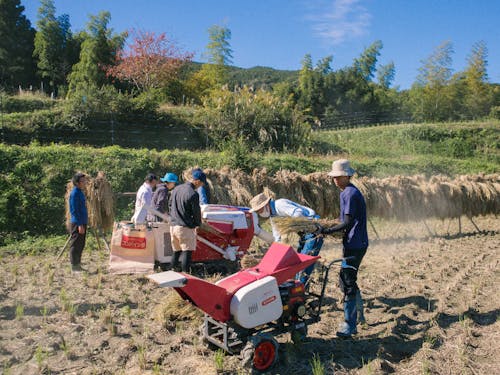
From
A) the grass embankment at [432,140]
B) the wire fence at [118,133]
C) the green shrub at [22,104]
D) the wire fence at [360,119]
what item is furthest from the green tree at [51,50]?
the wire fence at [360,119]

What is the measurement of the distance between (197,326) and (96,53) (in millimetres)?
24509

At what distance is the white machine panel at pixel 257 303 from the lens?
409cm

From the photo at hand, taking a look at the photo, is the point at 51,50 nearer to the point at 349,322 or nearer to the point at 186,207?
the point at 186,207

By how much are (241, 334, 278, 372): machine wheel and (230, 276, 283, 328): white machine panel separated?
140 mm

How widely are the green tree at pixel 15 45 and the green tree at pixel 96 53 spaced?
350 centimetres

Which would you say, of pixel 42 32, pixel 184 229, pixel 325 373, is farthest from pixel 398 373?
pixel 42 32

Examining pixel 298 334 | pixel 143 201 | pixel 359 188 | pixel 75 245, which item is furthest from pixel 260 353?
pixel 359 188

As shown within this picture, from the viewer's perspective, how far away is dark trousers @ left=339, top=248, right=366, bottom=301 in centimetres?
499

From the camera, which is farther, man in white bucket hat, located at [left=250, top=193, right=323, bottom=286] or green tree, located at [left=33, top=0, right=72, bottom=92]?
green tree, located at [left=33, top=0, right=72, bottom=92]

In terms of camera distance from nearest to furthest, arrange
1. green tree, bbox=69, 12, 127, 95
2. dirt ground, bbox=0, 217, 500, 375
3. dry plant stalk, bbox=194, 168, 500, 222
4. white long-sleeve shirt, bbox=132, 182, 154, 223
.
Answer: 1. dirt ground, bbox=0, 217, 500, 375
2. white long-sleeve shirt, bbox=132, 182, 154, 223
3. dry plant stalk, bbox=194, 168, 500, 222
4. green tree, bbox=69, 12, 127, 95

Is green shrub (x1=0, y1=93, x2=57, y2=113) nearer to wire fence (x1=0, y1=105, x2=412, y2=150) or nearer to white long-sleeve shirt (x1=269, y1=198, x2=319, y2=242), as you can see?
wire fence (x1=0, y1=105, x2=412, y2=150)

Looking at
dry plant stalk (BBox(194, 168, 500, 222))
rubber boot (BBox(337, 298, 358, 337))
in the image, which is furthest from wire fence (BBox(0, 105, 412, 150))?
rubber boot (BBox(337, 298, 358, 337))

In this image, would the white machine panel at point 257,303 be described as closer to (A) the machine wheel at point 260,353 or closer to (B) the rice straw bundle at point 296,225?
(A) the machine wheel at point 260,353

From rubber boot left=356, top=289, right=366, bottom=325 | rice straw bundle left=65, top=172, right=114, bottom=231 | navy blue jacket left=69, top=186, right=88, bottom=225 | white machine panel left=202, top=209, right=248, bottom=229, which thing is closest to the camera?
rubber boot left=356, top=289, right=366, bottom=325
